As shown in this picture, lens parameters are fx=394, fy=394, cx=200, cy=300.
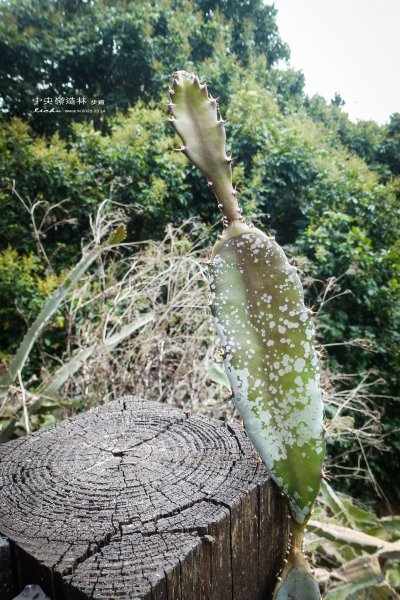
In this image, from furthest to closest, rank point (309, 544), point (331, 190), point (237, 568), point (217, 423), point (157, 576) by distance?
point (331, 190) → point (309, 544) → point (217, 423) → point (237, 568) → point (157, 576)

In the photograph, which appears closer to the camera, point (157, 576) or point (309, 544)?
point (157, 576)

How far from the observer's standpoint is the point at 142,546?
2.23 ft

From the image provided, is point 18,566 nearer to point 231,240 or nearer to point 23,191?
point 231,240

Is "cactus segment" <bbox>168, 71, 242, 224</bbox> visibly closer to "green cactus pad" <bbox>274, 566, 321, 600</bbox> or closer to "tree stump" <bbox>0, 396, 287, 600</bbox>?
"tree stump" <bbox>0, 396, 287, 600</bbox>

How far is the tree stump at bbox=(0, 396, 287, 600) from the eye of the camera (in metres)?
0.65

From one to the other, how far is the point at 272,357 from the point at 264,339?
40 millimetres

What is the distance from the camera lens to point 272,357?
31.6 inches

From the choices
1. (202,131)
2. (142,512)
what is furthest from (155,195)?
(142,512)

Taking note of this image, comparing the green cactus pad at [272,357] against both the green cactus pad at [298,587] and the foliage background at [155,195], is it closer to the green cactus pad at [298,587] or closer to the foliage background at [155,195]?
the green cactus pad at [298,587]

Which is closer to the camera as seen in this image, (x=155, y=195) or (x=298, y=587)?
(x=298, y=587)

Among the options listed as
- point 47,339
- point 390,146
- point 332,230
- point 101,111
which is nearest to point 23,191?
point 47,339

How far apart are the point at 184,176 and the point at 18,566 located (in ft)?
12.8

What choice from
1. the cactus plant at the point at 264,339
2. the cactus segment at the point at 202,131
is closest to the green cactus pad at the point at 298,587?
the cactus plant at the point at 264,339

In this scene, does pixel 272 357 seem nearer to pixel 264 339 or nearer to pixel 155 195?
pixel 264 339
